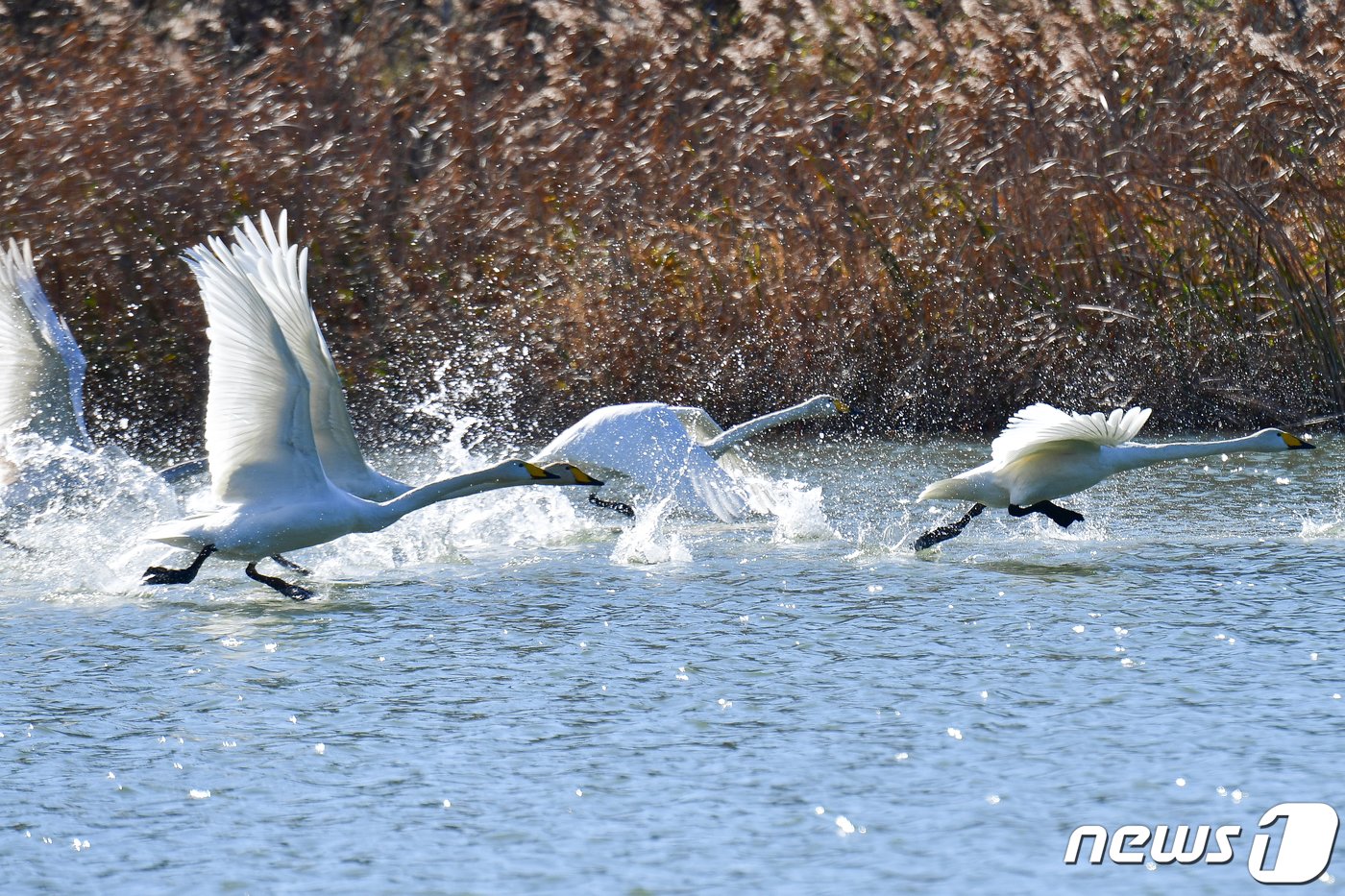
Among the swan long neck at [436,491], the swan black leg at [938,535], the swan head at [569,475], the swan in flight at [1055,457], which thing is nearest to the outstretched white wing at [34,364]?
the swan long neck at [436,491]

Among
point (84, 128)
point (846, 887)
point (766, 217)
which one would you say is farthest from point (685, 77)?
point (846, 887)

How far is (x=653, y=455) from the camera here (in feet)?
29.4

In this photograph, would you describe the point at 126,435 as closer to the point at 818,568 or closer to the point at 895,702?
the point at 818,568

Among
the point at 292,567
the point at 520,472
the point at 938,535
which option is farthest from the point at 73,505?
the point at 938,535

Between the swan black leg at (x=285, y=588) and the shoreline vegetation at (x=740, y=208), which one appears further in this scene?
the shoreline vegetation at (x=740, y=208)

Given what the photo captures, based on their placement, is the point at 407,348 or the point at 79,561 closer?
the point at 79,561

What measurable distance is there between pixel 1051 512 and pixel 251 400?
12.4 feet

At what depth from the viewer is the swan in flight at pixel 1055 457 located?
27.9 ft

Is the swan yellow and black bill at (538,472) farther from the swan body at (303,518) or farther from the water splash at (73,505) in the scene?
the water splash at (73,505)

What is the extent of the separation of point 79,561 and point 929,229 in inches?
249

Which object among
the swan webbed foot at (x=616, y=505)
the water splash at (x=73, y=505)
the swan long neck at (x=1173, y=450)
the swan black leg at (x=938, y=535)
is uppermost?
the water splash at (x=73, y=505)

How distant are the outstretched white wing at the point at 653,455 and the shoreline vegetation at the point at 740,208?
4.11m

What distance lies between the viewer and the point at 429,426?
14656mm

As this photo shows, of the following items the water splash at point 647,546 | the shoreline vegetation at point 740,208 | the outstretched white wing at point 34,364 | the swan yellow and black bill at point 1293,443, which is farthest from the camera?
the shoreline vegetation at point 740,208
